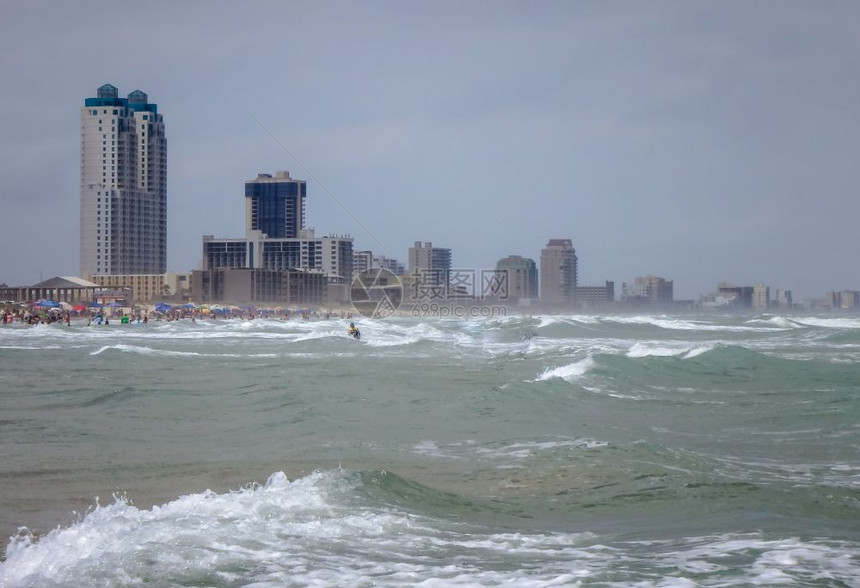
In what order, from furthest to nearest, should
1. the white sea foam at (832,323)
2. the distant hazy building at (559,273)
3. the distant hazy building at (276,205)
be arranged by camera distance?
the distant hazy building at (276,205) → the distant hazy building at (559,273) → the white sea foam at (832,323)

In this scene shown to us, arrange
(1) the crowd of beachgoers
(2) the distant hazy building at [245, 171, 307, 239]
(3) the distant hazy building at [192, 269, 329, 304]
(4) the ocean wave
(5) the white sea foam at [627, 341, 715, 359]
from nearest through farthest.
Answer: (4) the ocean wave < (5) the white sea foam at [627, 341, 715, 359] < (1) the crowd of beachgoers < (3) the distant hazy building at [192, 269, 329, 304] < (2) the distant hazy building at [245, 171, 307, 239]

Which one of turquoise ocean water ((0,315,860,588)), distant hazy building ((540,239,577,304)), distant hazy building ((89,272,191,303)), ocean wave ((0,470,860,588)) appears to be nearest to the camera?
ocean wave ((0,470,860,588))

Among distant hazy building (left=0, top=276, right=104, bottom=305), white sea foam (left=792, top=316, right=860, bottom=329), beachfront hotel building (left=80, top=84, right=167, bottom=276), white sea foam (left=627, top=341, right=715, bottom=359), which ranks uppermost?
beachfront hotel building (left=80, top=84, right=167, bottom=276)

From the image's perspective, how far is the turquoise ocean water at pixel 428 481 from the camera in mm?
5746

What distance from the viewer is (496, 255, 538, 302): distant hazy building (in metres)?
125

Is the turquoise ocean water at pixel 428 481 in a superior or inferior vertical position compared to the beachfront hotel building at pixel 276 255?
inferior

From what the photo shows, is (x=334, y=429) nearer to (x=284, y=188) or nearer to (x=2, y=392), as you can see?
(x=2, y=392)

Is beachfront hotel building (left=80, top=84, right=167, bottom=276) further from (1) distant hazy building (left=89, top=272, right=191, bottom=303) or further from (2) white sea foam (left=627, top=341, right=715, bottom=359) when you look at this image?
(2) white sea foam (left=627, top=341, right=715, bottom=359)

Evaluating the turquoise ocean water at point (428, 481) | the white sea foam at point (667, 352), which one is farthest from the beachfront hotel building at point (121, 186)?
the turquoise ocean water at point (428, 481)

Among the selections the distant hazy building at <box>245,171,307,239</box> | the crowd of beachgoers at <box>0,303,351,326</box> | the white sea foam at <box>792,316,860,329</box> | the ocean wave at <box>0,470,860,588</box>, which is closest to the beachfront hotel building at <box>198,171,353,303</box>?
the distant hazy building at <box>245,171,307,239</box>

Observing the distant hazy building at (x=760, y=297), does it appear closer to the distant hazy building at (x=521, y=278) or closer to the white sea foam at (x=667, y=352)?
the distant hazy building at (x=521, y=278)

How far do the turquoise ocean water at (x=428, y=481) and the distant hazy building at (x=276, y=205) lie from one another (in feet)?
545

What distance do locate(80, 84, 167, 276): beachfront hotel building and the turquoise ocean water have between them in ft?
391

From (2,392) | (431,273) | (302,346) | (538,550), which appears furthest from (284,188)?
(538,550)
